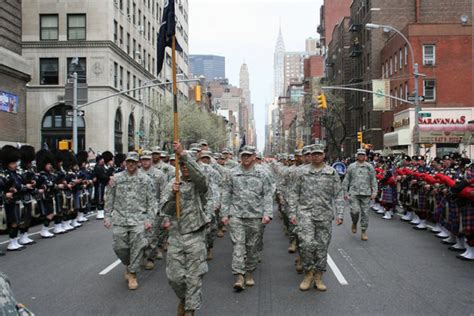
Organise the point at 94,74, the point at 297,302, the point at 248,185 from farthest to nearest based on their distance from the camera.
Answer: the point at 94,74, the point at 248,185, the point at 297,302

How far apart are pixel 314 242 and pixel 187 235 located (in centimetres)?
240

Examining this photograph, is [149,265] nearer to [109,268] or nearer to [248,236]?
[109,268]

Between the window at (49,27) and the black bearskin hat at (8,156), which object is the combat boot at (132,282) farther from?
the window at (49,27)

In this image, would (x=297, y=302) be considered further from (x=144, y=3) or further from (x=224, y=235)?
(x=144, y=3)

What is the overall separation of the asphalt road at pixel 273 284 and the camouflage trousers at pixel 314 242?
44cm

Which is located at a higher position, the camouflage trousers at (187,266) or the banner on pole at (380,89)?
the banner on pole at (380,89)

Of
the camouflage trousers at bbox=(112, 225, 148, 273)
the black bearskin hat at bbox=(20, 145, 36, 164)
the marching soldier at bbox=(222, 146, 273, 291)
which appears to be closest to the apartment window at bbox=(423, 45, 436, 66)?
the black bearskin hat at bbox=(20, 145, 36, 164)

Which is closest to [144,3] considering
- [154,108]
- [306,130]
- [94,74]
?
[154,108]

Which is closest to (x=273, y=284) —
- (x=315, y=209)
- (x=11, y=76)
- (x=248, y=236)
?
(x=248, y=236)

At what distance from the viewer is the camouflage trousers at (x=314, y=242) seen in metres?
7.71

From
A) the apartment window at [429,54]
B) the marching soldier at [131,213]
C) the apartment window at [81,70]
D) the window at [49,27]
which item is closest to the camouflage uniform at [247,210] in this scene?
the marching soldier at [131,213]

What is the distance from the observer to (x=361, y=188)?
12.8 meters

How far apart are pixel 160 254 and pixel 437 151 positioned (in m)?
35.2

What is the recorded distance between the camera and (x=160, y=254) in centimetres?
1034
